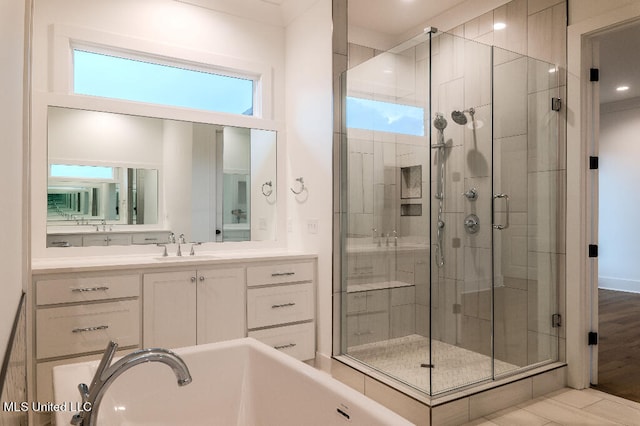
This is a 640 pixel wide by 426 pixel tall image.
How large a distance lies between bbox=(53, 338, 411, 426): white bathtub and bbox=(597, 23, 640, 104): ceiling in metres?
4.06

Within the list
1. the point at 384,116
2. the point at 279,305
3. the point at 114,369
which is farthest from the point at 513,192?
the point at 114,369

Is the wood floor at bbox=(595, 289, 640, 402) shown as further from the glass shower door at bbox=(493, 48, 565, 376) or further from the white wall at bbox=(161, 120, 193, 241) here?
the white wall at bbox=(161, 120, 193, 241)

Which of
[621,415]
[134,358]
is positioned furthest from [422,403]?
[134,358]

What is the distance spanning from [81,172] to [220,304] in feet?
4.60

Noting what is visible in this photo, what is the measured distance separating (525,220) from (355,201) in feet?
3.99

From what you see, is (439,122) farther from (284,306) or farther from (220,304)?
(220,304)

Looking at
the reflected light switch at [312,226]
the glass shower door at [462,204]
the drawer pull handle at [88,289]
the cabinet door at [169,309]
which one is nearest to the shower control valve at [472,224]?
the glass shower door at [462,204]

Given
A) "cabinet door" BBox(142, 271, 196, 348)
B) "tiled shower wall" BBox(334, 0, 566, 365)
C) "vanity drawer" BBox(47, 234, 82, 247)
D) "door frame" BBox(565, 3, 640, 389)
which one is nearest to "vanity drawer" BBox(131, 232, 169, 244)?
"vanity drawer" BBox(47, 234, 82, 247)

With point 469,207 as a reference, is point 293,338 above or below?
below

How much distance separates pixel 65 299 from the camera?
2484 mm

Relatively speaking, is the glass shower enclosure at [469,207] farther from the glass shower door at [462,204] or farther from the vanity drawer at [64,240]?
the vanity drawer at [64,240]

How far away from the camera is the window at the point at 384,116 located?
284 cm

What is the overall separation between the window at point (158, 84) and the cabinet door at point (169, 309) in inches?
58.6

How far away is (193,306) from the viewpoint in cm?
287
